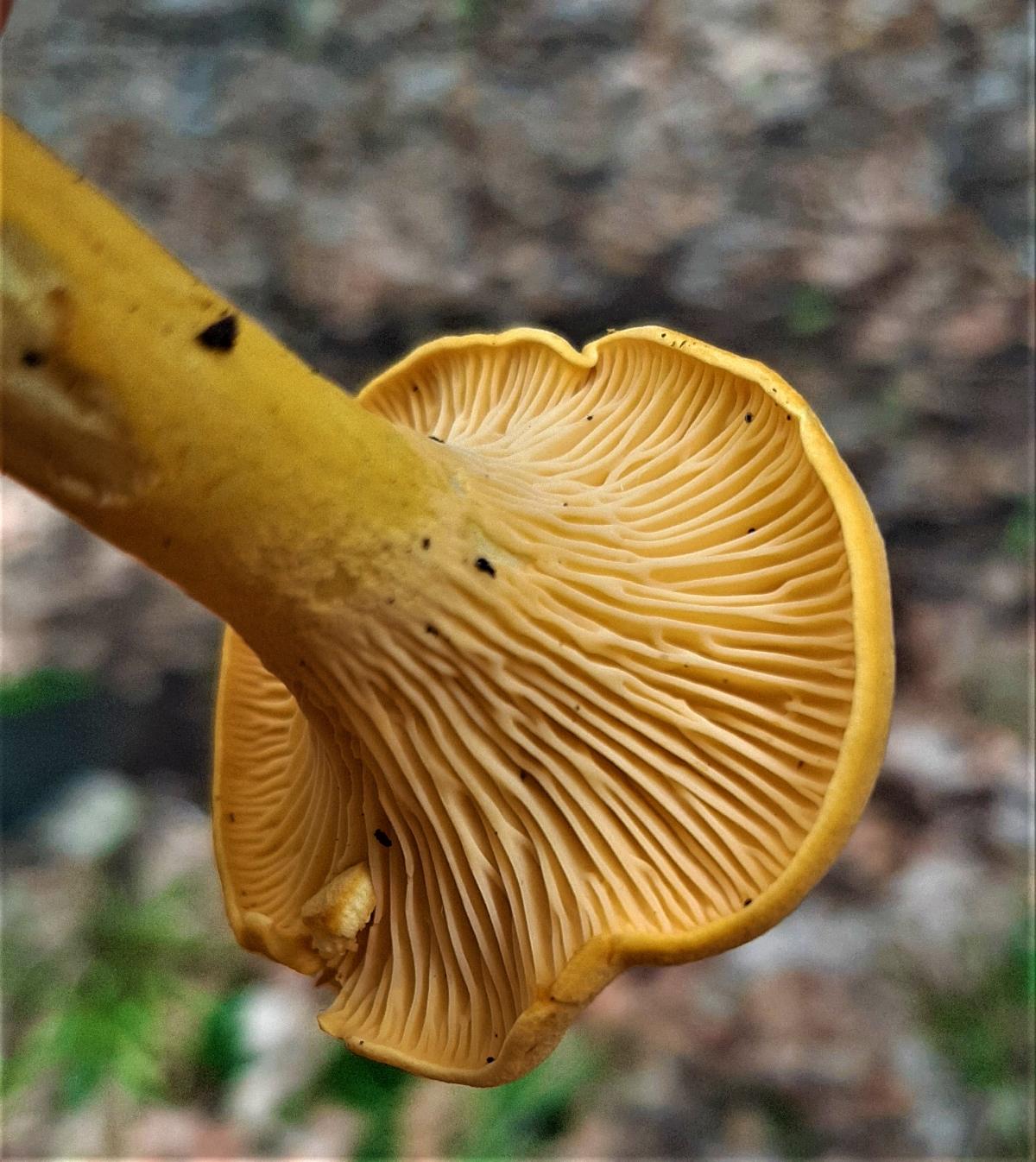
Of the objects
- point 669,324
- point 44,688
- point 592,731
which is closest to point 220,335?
point 592,731

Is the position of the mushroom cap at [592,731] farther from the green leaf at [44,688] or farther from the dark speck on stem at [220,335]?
the green leaf at [44,688]

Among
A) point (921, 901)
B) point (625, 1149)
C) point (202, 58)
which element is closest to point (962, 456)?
point (921, 901)

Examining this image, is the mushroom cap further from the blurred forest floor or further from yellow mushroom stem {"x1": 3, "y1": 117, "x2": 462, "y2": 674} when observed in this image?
the blurred forest floor

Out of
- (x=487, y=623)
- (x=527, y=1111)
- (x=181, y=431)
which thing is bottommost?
(x=527, y=1111)

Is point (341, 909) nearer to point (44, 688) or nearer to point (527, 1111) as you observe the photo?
point (527, 1111)

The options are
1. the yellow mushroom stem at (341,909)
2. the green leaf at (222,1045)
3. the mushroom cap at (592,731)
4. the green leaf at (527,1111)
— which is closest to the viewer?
the mushroom cap at (592,731)

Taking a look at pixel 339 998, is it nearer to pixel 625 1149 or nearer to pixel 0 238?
pixel 0 238

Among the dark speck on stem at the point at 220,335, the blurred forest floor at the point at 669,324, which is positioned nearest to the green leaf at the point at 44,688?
the blurred forest floor at the point at 669,324

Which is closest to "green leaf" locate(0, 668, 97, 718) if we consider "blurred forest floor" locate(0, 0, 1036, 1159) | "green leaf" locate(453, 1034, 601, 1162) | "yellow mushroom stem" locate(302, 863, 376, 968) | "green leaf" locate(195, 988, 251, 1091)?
"blurred forest floor" locate(0, 0, 1036, 1159)
